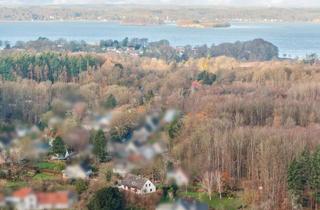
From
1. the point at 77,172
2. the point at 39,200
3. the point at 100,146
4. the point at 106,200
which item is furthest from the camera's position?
the point at 100,146

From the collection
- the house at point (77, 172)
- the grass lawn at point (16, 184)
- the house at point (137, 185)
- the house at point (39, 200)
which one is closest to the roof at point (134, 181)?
the house at point (137, 185)

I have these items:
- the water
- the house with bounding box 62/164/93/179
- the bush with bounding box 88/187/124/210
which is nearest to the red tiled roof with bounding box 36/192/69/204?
the bush with bounding box 88/187/124/210

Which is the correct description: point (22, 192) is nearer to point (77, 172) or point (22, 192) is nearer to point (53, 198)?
point (53, 198)

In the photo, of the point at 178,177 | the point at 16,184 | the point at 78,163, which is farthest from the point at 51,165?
the point at 178,177

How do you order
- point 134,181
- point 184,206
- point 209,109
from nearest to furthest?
point 184,206 → point 134,181 → point 209,109

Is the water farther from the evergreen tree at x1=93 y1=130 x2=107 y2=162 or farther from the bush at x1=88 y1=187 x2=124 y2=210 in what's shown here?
the bush at x1=88 y1=187 x2=124 y2=210

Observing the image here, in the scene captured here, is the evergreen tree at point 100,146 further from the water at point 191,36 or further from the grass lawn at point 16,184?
the water at point 191,36
